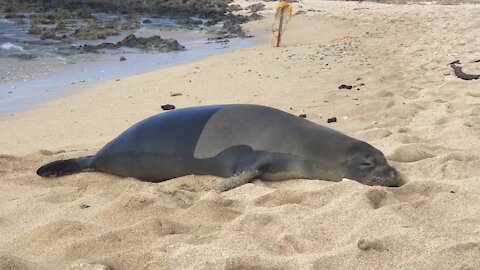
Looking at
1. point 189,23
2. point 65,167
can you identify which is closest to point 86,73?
point 65,167

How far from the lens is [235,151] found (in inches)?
165

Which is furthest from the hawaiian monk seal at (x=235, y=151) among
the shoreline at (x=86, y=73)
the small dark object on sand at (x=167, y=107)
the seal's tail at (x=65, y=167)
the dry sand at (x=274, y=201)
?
the shoreline at (x=86, y=73)

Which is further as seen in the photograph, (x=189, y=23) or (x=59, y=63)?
(x=189, y=23)

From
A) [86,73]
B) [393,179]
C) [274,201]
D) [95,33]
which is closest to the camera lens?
[274,201]

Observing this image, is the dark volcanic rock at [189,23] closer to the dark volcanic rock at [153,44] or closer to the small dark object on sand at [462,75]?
the dark volcanic rock at [153,44]

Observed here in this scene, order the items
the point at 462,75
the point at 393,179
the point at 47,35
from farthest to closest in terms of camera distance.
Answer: the point at 47,35, the point at 462,75, the point at 393,179

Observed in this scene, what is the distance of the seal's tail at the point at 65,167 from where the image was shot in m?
4.39

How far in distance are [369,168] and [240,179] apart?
83cm

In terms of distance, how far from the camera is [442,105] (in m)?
5.56

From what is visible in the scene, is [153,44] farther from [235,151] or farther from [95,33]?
[235,151]

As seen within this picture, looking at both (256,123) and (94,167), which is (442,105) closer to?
(256,123)

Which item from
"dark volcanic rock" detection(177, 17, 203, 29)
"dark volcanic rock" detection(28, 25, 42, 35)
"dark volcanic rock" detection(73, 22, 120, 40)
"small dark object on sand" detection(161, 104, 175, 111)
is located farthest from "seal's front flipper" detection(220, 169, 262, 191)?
"dark volcanic rock" detection(177, 17, 203, 29)

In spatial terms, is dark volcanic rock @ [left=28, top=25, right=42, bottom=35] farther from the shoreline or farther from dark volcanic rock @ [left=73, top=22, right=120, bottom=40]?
the shoreline

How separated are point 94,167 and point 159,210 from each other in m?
1.34
